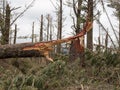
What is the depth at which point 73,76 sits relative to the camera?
9.29m

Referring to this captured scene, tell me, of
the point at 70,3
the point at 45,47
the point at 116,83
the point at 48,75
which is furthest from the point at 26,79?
the point at 70,3

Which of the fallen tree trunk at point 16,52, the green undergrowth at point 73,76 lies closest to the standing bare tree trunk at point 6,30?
the green undergrowth at point 73,76

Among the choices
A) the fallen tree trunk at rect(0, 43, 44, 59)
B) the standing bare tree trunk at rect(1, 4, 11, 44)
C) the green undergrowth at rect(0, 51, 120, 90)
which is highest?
the standing bare tree trunk at rect(1, 4, 11, 44)

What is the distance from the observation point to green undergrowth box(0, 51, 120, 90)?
7.86 m

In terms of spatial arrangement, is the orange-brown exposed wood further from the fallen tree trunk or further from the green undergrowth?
the green undergrowth

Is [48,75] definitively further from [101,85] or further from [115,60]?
[115,60]

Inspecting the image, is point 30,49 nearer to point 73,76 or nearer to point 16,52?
point 16,52

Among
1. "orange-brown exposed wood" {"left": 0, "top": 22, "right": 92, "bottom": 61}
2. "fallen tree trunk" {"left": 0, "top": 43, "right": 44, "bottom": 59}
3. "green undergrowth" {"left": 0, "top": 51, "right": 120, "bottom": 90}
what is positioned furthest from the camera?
"fallen tree trunk" {"left": 0, "top": 43, "right": 44, "bottom": 59}

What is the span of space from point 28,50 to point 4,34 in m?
8.98

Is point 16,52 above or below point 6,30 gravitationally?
below

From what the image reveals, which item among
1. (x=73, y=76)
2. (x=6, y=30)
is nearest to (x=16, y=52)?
(x=73, y=76)

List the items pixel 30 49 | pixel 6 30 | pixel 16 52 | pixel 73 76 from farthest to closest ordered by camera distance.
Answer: pixel 6 30 → pixel 16 52 → pixel 30 49 → pixel 73 76

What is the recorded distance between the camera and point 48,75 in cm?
881

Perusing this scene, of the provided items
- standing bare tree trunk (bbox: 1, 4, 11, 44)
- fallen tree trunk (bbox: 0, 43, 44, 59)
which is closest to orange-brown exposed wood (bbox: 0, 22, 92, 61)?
fallen tree trunk (bbox: 0, 43, 44, 59)
